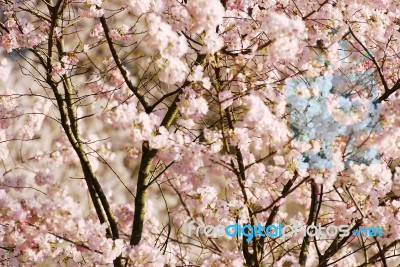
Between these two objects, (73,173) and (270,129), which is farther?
(73,173)

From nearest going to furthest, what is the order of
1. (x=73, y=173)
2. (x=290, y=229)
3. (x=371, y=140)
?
(x=371, y=140)
(x=290, y=229)
(x=73, y=173)

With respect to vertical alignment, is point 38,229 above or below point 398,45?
below

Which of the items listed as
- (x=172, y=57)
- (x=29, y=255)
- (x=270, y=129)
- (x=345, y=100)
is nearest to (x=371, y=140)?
(x=345, y=100)

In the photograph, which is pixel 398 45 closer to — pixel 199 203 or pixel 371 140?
pixel 371 140

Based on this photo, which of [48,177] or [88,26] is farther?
[88,26]

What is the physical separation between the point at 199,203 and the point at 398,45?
10.4 ft

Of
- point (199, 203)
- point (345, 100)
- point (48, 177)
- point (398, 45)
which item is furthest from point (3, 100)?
point (398, 45)

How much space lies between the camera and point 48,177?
5.44m

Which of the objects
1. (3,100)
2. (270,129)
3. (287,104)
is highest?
(3,100)

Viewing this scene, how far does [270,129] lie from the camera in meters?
3.91

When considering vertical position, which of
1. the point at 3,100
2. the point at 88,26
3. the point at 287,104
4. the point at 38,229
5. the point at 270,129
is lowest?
the point at 38,229

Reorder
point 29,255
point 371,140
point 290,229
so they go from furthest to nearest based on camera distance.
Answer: point 290,229, point 29,255, point 371,140

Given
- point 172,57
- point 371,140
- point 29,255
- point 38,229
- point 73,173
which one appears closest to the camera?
point 172,57

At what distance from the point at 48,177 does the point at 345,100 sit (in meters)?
3.33
